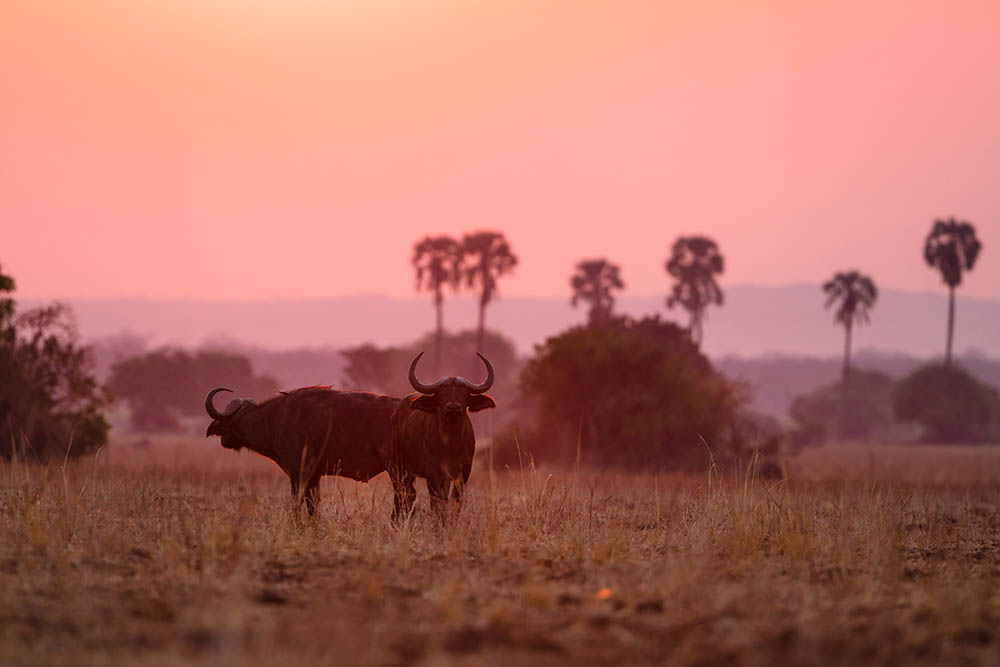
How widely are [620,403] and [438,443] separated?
22840 mm

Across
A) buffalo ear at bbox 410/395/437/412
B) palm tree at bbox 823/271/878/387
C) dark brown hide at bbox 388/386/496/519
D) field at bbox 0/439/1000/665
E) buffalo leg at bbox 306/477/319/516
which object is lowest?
field at bbox 0/439/1000/665

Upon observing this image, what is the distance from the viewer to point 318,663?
655 cm

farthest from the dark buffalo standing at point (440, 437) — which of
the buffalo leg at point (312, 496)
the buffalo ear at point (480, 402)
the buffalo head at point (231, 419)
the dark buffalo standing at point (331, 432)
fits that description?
the buffalo head at point (231, 419)

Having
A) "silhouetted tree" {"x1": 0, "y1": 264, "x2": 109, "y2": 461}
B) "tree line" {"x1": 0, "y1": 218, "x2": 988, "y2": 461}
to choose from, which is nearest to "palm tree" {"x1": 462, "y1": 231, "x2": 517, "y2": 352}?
"tree line" {"x1": 0, "y1": 218, "x2": 988, "y2": 461}

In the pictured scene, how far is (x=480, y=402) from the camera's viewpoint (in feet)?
42.1

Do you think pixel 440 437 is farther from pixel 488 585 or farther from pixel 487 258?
pixel 487 258

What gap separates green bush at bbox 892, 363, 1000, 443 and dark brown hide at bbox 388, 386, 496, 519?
6949 centimetres

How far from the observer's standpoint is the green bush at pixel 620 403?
1355 inches

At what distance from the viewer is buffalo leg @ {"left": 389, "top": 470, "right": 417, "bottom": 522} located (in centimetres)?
1233

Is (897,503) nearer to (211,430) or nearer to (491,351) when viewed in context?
(211,430)

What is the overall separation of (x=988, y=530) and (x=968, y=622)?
20.3 ft

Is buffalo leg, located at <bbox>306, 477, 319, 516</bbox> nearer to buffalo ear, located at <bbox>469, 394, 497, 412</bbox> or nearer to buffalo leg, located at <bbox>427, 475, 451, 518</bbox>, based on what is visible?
buffalo leg, located at <bbox>427, 475, 451, 518</bbox>

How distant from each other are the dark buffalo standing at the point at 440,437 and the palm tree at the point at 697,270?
55745 millimetres

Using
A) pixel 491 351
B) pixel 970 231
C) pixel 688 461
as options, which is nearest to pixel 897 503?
pixel 688 461
